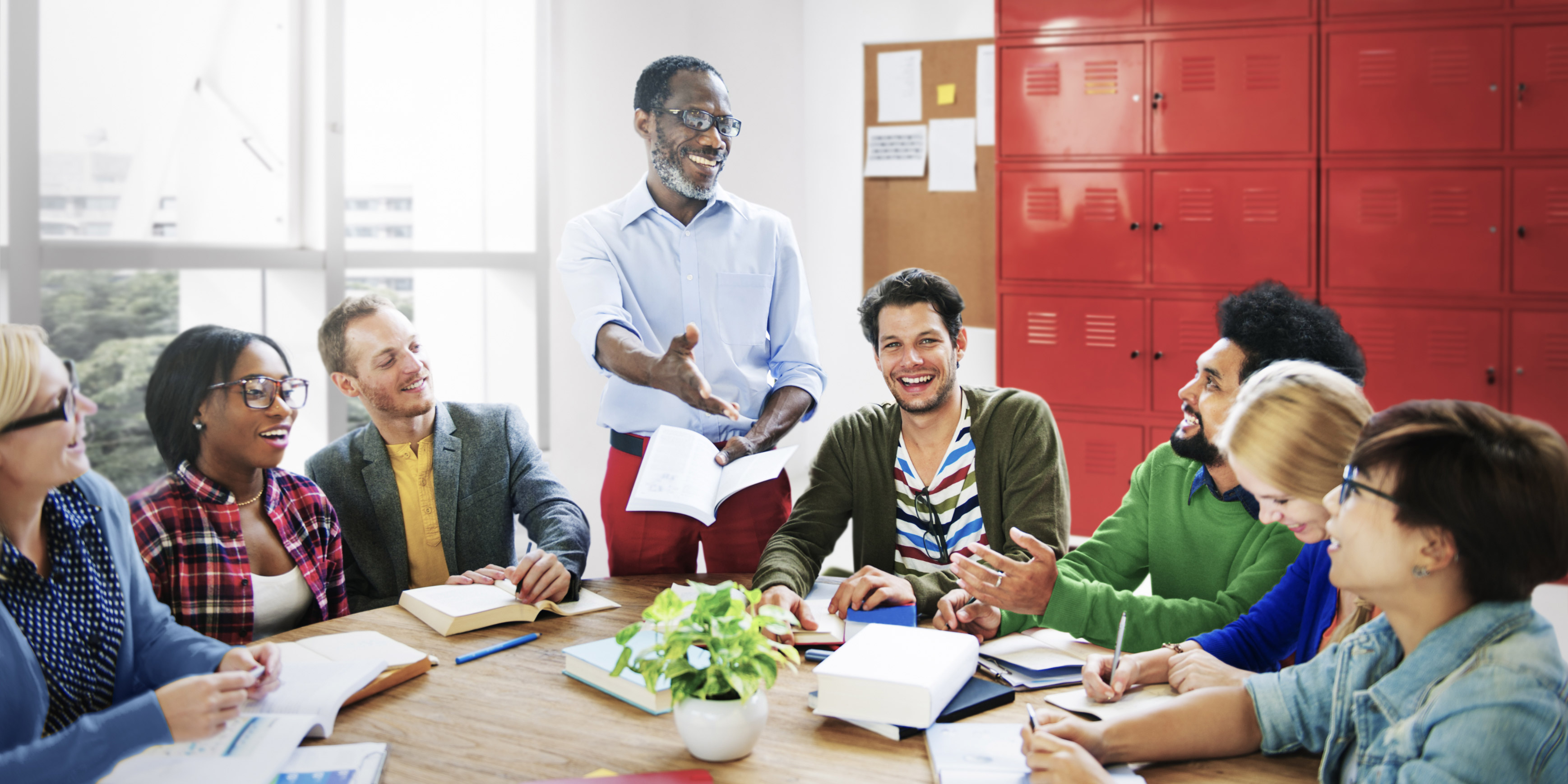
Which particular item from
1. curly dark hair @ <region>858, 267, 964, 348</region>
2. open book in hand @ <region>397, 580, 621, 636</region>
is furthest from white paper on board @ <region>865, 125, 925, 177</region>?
open book in hand @ <region>397, 580, 621, 636</region>

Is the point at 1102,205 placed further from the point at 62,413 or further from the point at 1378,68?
the point at 62,413

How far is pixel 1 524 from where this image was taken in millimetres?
1261

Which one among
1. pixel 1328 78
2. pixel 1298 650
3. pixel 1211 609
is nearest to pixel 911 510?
pixel 1211 609

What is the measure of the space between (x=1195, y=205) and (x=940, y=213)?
3.94 ft

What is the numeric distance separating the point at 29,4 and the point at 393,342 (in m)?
1.13

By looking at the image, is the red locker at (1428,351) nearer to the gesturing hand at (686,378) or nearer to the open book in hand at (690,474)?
the open book in hand at (690,474)

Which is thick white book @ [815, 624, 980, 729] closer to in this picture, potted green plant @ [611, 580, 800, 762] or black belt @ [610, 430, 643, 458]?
potted green plant @ [611, 580, 800, 762]

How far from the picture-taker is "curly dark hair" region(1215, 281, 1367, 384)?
168 centimetres

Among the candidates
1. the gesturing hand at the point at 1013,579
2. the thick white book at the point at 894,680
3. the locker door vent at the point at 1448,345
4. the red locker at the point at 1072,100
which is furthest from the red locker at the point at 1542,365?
the thick white book at the point at 894,680

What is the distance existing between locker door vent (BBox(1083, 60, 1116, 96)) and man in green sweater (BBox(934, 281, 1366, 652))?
7.47 feet

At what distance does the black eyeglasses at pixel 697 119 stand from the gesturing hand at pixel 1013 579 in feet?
3.94

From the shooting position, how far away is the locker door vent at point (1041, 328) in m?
4.08

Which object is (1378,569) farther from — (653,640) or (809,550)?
(809,550)

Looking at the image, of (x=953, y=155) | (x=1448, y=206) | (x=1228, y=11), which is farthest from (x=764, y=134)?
(x=1448, y=206)
